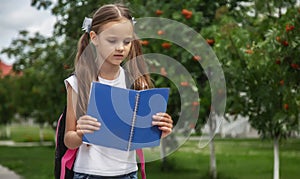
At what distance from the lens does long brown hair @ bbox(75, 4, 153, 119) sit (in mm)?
2877

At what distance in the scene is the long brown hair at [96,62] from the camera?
2.88 metres

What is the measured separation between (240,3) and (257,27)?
4.82 ft

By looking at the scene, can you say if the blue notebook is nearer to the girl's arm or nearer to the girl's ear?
the girl's arm

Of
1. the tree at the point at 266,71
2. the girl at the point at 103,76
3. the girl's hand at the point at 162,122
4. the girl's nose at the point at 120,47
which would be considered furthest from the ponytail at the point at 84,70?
the tree at the point at 266,71

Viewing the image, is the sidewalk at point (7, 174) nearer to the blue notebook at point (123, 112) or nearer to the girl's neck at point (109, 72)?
the girl's neck at point (109, 72)

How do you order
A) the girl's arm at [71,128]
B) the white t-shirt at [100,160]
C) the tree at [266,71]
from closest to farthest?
1. the girl's arm at [71,128]
2. the white t-shirt at [100,160]
3. the tree at [266,71]

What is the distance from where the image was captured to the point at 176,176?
1149cm

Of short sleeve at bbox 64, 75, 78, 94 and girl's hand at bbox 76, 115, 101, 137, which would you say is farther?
short sleeve at bbox 64, 75, 78, 94

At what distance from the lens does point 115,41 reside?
2873 mm

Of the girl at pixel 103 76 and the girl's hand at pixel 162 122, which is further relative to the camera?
the girl at pixel 103 76

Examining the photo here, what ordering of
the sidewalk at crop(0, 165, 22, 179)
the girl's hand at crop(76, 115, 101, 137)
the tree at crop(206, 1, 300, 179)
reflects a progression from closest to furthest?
the girl's hand at crop(76, 115, 101, 137) < the tree at crop(206, 1, 300, 179) < the sidewalk at crop(0, 165, 22, 179)

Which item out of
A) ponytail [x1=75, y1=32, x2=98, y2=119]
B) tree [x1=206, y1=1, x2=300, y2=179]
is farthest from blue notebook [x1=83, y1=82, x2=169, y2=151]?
tree [x1=206, y1=1, x2=300, y2=179]

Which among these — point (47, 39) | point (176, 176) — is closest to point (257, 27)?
point (176, 176)

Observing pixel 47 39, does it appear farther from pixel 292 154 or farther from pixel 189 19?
pixel 292 154
